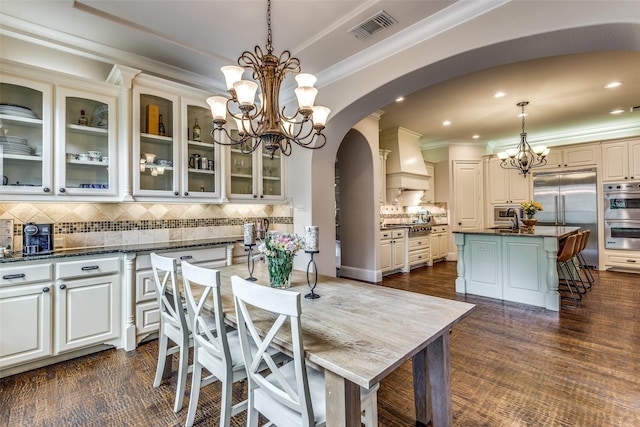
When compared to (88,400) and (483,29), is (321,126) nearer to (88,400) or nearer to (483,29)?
(483,29)

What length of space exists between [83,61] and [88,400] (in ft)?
10.0

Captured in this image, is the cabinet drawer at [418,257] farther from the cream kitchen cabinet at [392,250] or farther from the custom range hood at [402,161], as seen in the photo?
the custom range hood at [402,161]

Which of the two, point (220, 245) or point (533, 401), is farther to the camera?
point (220, 245)

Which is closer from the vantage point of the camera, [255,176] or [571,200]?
[255,176]

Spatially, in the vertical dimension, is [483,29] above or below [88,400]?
above

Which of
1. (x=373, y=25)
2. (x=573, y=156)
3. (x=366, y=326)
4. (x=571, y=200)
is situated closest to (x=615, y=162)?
(x=573, y=156)

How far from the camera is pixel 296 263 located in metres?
3.94

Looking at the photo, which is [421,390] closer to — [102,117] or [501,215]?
[102,117]

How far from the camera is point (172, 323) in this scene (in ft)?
6.37

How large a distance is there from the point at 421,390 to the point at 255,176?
2.95 m

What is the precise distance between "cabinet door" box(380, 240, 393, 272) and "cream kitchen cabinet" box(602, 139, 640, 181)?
4618mm

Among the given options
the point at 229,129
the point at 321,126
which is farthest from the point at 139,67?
the point at 321,126

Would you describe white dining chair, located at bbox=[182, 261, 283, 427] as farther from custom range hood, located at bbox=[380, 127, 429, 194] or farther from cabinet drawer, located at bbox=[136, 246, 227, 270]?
custom range hood, located at bbox=[380, 127, 429, 194]

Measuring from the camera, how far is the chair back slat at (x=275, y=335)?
1020mm
